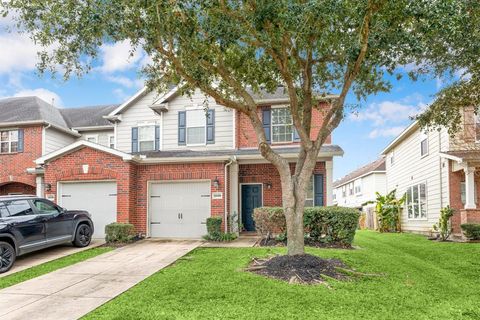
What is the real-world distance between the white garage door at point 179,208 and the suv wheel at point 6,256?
581 centimetres

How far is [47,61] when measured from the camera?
32.1 ft

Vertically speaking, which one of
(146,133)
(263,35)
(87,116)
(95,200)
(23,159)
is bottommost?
(95,200)

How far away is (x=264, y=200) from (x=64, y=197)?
26.4 feet

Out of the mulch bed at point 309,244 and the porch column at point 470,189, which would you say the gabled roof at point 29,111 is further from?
the porch column at point 470,189

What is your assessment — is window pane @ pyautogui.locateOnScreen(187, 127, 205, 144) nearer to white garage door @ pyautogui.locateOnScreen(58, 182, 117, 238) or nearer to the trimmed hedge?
white garage door @ pyautogui.locateOnScreen(58, 182, 117, 238)

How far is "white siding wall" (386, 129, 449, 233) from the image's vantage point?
1806cm

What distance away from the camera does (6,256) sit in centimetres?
1039

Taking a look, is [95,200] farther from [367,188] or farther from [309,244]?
[367,188]

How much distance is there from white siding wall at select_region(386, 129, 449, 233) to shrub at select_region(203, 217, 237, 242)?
10194mm

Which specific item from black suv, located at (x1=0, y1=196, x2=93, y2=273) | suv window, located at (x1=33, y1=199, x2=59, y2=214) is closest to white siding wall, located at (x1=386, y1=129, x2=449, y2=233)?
black suv, located at (x1=0, y1=196, x2=93, y2=273)

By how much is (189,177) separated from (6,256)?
6.80 meters

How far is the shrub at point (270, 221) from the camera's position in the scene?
13.3 m

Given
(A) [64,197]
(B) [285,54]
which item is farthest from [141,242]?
(B) [285,54]

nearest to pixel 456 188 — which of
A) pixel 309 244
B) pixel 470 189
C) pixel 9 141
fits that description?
pixel 470 189
